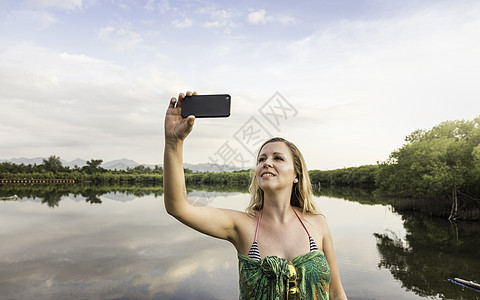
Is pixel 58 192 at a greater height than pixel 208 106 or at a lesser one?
lesser

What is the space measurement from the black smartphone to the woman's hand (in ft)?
0.11

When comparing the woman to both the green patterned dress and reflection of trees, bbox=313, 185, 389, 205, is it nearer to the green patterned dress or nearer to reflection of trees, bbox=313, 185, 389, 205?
the green patterned dress

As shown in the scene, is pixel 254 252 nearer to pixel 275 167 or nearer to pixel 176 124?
pixel 275 167

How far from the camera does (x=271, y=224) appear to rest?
1.76 meters

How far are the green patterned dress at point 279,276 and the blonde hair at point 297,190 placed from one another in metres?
0.33

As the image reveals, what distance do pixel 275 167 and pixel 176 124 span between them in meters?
0.60

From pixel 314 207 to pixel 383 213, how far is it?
31.3 m

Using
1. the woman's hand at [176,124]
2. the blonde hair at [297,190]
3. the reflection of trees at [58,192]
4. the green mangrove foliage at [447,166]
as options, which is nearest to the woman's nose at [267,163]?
the blonde hair at [297,190]

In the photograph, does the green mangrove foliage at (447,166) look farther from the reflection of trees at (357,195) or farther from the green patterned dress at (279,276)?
the green patterned dress at (279,276)

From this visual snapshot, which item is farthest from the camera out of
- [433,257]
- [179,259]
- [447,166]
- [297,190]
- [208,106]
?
[447,166]

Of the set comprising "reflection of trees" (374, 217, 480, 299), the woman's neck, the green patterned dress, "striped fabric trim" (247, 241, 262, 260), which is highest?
the woman's neck

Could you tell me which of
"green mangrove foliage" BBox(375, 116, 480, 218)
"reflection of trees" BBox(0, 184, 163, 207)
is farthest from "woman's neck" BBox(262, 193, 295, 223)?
"reflection of trees" BBox(0, 184, 163, 207)

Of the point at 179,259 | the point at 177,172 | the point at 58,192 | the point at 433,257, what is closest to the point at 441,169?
the point at 433,257

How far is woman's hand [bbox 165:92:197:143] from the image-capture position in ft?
4.59
